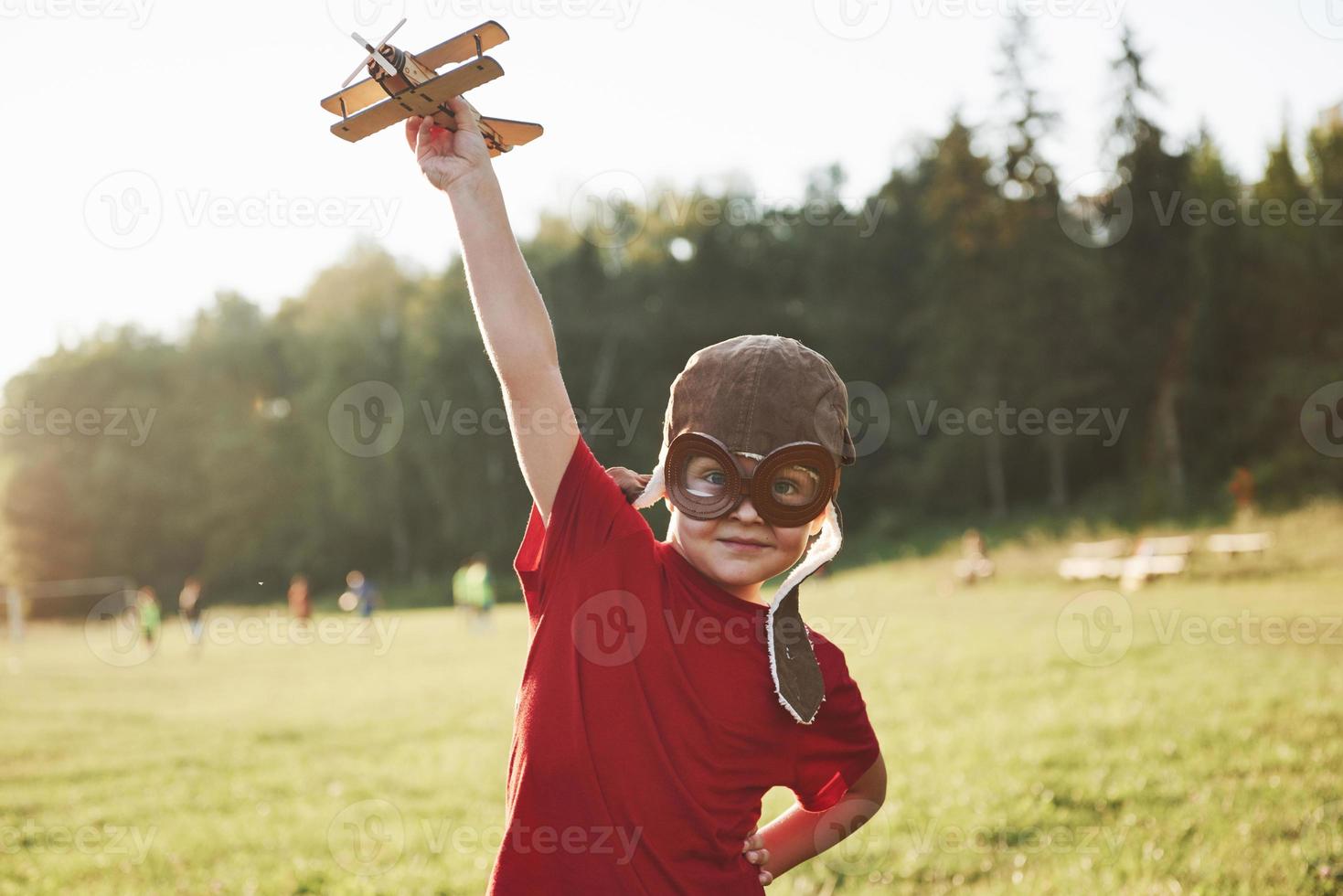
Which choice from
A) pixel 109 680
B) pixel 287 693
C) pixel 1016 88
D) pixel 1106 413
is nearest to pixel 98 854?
pixel 287 693

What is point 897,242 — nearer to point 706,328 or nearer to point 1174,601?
point 706,328

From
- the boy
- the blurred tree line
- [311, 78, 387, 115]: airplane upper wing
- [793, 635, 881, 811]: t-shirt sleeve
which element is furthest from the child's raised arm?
the blurred tree line

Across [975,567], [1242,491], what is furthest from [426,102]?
[1242,491]

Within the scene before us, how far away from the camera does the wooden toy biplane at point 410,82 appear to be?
71.7 inches

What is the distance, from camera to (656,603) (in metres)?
2.03

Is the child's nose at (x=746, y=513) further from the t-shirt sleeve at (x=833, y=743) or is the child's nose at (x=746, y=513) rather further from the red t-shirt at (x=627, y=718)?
the t-shirt sleeve at (x=833, y=743)

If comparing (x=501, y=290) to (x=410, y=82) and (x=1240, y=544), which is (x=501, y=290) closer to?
(x=410, y=82)

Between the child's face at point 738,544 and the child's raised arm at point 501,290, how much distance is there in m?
0.36

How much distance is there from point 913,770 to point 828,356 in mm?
43089

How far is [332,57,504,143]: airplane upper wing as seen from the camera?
1.80m

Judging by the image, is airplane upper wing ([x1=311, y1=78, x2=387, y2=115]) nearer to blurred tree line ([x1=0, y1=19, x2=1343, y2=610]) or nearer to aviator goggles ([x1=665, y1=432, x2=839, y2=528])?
aviator goggles ([x1=665, y1=432, x2=839, y2=528])

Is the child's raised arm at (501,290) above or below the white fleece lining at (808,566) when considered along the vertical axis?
above

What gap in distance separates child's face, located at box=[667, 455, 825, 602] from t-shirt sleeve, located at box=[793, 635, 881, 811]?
0.28 meters

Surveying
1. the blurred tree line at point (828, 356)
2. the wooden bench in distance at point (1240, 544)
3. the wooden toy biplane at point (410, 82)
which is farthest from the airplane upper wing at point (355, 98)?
the blurred tree line at point (828, 356)
